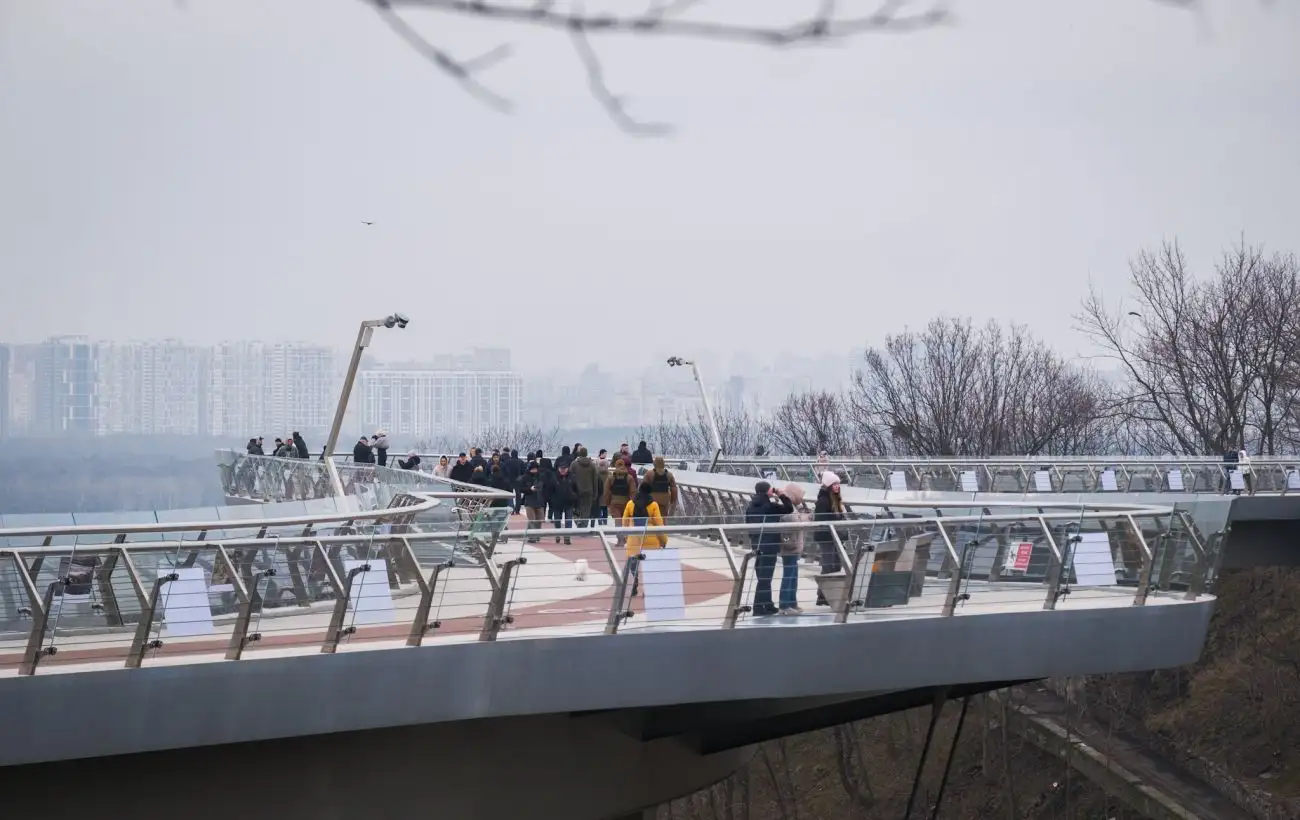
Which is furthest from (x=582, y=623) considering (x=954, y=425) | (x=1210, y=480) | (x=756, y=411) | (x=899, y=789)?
(x=756, y=411)

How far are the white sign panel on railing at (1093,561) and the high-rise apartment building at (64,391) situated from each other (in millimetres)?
91034

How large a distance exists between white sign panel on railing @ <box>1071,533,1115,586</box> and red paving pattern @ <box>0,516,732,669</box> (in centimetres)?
414

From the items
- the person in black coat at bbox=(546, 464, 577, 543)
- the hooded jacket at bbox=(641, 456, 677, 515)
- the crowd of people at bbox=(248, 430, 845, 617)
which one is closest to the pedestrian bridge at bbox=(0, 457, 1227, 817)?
the crowd of people at bbox=(248, 430, 845, 617)

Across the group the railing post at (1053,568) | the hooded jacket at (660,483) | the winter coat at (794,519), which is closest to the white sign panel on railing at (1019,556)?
the railing post at (1053,568)

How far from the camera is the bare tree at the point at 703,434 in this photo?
398 ft

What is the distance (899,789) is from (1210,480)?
534 inches

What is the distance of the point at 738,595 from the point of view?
1644 centimetres

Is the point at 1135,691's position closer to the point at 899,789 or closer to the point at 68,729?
the point at 899,789

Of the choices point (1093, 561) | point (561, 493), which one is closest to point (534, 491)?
point (561, 493)

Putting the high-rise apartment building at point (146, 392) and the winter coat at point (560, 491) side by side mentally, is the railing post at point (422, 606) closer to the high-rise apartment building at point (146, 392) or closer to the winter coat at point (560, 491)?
the winter coat at point (560, 491)

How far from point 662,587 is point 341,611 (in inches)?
125

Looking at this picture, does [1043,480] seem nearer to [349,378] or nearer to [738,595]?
[349,378]

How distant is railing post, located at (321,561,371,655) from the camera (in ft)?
48.0

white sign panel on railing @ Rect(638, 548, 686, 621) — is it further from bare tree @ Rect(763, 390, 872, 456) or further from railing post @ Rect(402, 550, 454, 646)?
bare tree @ Rect(763, 390, 872, 456)
